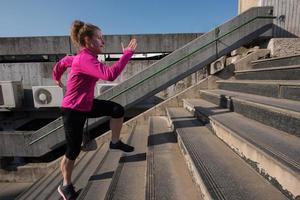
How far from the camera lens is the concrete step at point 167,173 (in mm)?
1529

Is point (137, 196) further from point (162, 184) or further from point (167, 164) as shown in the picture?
point (167, 164)

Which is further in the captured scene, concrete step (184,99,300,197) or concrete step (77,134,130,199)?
concrete step (77,134,130,199)

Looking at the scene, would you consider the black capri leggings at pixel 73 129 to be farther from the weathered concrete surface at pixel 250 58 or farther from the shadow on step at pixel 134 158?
the weathered concrete surface at pixel 250 58

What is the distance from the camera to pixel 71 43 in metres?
6.05

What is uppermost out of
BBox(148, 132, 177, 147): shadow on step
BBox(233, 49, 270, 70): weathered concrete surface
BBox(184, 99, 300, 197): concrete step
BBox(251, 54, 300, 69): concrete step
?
BBox(233, 49, 270, 70): weathered concrete surface

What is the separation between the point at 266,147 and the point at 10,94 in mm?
6236

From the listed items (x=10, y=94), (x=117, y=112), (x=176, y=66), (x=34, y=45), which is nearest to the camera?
(x=117, y=112)

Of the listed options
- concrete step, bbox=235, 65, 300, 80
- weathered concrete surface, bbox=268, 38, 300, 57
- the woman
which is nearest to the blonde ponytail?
the woman

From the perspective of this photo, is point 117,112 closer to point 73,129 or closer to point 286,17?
point 73,129

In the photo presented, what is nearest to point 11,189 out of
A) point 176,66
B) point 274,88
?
point 176,66

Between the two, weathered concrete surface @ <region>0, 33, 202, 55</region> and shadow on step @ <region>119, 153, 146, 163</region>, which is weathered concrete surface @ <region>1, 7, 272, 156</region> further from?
weathered concrete surface @ <region>0, 33, 202, 55</region>

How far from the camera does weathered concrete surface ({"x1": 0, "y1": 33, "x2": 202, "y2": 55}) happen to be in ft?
19.9

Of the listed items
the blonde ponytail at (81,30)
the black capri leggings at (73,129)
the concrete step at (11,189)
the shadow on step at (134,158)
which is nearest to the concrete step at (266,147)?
the shadow on step at (134,158)

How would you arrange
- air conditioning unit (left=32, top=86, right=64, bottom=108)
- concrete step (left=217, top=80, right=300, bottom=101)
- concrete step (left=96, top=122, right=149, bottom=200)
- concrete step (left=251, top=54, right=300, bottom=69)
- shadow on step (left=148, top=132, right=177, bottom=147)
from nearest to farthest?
concrete step (left=96, top=122, right=149, bottom=200) < concrete step (left=217, top=80, right=300, bottom=101) < shadow on step (left=148, top=132, right=177, bottom=147) < concrete step (left=251, top=54, right=300, bottom=69) < air conditioning unit (left=32, top=86, right=64, bottom=108)
